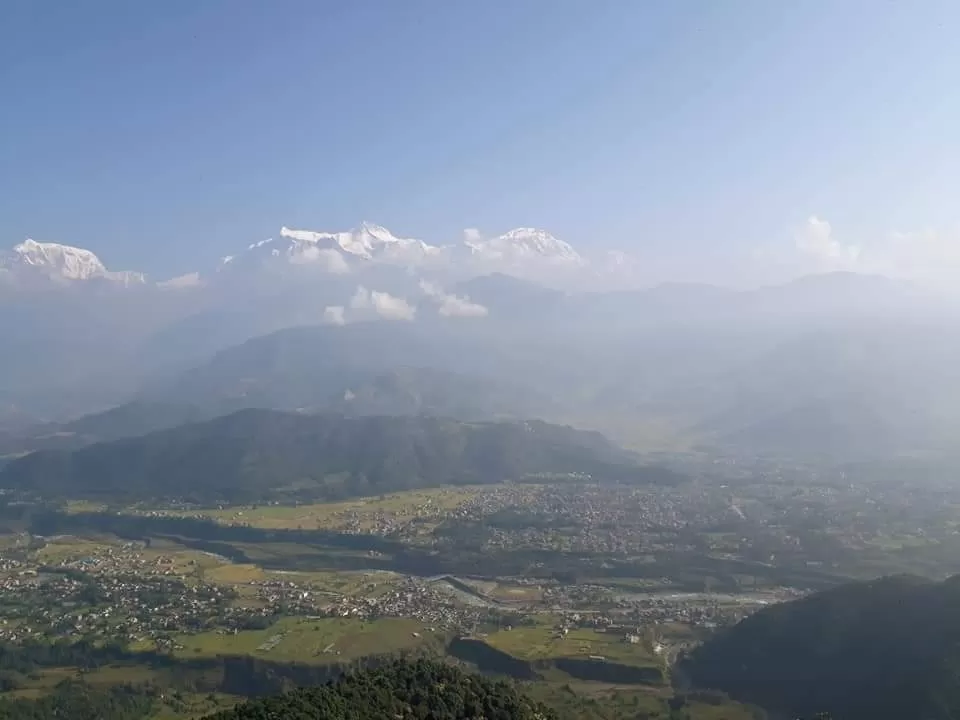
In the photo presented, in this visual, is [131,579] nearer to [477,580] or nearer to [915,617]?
[477,580]

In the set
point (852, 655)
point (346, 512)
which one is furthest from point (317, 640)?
point (346, 512)

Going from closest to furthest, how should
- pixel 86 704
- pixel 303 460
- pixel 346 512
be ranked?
pixel 86 704 → pixel 346 512 → pixel 303 460

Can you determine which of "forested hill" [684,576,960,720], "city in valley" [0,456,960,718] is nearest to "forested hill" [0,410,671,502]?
"city in valley" [0,456,960,718]

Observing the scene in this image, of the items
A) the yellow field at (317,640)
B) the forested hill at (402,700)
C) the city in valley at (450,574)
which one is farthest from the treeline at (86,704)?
the forested hill at (402,700)

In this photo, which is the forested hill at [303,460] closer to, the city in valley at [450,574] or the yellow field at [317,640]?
the city in valley at [450,574]

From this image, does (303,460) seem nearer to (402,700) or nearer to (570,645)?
(570,645)

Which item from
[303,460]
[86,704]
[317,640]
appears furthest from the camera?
[303,460]

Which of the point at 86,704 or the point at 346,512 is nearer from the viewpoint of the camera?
the point at 86,704
